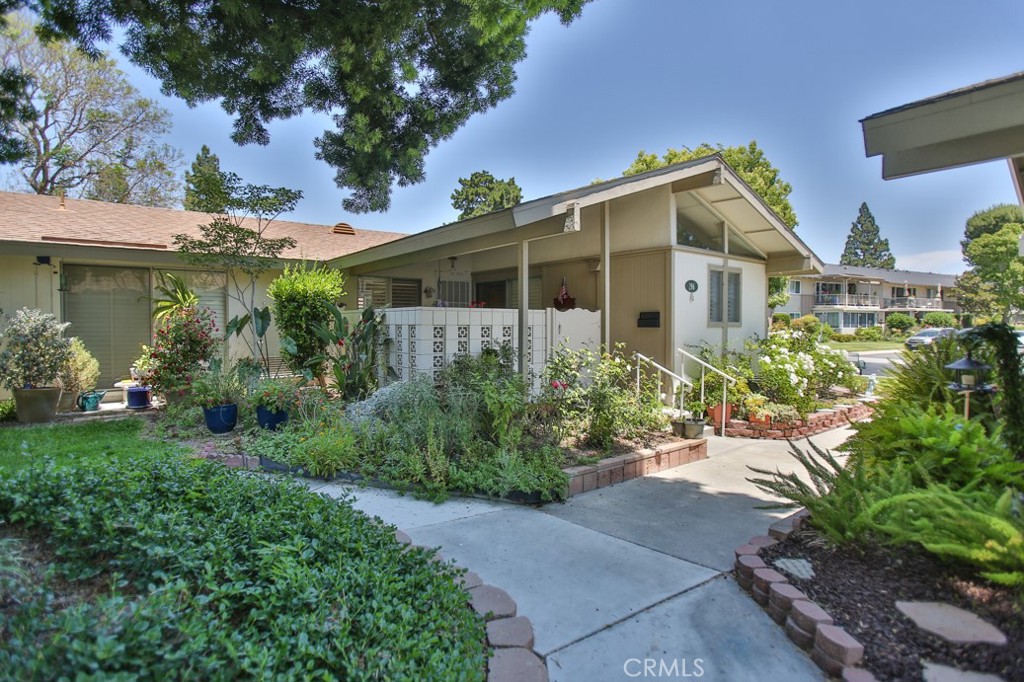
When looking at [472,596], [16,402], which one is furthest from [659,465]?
[16,402]

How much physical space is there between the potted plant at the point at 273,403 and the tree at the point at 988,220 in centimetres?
6366

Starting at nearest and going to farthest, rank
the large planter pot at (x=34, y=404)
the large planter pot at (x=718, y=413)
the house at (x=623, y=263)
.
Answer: the house at (x=623, y=263) → the large planter pot at (x=34, y=404) → the large planter pot at (x=718, y=413)

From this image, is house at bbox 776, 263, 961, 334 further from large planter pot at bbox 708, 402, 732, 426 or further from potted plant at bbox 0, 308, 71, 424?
potted plant at bbox 0, 308, 71, 424

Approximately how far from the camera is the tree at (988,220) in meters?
50.4

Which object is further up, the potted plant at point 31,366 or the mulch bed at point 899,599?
the potted plant at point 31,366

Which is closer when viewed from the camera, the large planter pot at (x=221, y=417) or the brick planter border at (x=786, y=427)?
the large planter pot at (x=221, y=417)

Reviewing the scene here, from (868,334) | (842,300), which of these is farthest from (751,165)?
(842,300)

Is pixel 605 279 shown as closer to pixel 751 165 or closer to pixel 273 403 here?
pixel 273 403

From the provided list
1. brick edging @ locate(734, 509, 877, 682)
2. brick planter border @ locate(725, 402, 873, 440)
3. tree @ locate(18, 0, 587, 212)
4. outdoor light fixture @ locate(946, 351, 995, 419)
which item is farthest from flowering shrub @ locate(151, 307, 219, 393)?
outdoor light fixture @ locate(946, 351, 995, 419)

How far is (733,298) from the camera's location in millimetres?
9648

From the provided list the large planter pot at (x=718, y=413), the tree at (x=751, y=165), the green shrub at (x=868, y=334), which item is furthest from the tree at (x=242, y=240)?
the green shrub at (x=868, y=334)

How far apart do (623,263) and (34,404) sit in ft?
29.2

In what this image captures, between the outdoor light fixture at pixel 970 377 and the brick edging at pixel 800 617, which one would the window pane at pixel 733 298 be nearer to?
the outdoor light fixture at pixel 970 377

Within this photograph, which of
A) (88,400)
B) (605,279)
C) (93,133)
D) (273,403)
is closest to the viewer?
(273,403)
